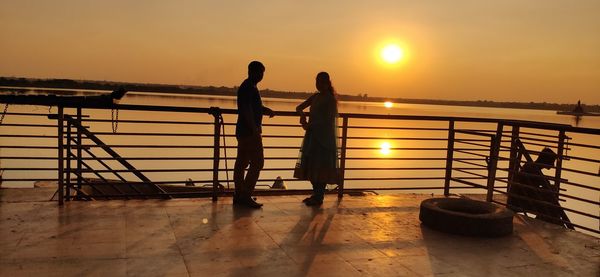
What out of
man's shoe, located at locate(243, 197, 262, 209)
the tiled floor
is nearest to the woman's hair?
the tiled floor

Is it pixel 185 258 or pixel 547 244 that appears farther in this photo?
pixel 547 244

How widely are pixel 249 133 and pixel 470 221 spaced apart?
8.14 ft

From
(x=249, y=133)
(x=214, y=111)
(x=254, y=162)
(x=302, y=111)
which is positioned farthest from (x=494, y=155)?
(x=214, y=111)

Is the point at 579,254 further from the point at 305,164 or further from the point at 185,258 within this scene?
the point at 185,258

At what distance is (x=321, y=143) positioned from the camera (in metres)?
5.41

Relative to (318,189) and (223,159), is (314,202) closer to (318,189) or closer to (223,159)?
(318,189)

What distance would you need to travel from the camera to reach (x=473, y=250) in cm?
407

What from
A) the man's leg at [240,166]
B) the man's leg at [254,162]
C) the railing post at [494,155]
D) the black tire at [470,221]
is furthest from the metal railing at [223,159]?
the black tire at [470,221]

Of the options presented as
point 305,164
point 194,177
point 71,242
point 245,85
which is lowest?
point 194,177

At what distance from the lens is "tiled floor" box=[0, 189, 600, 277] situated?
3.38 m

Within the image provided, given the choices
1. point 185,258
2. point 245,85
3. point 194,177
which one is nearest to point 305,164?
point 245,85

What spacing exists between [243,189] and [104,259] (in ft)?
7.02

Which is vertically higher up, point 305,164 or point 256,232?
point 305,164

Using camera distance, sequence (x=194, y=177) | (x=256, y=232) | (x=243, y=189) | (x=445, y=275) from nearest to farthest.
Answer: (x=445, y=275)
(x=256, y=232)
(x=243, y=189)
(x=194, y=177)
